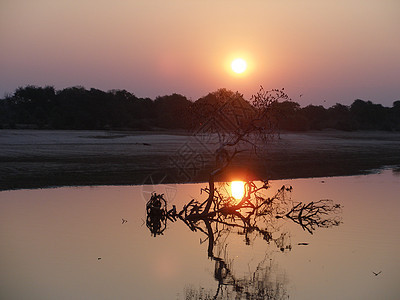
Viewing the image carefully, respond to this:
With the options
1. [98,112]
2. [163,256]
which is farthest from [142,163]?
[98,112]

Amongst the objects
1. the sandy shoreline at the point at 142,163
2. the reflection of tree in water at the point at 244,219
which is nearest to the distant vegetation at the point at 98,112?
the sandy shoreline at the point at 142,163

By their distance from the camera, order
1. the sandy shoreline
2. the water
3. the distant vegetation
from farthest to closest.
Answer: the distant vegetation → the sandy shoreline → the water

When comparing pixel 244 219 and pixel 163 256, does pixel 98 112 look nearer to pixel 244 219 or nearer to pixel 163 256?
pixel 244 219

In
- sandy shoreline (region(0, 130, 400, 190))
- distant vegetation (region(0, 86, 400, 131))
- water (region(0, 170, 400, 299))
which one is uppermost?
distant vegetation (region(0, 86, 400, 131))

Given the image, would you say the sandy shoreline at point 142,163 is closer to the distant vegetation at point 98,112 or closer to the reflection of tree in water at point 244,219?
the reflection of tree in water at point 244,219

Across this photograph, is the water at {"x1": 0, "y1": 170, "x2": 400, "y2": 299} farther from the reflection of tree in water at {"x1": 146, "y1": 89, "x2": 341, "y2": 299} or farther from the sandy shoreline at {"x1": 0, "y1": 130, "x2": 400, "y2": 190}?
the sandy shoreline at {"x1": 0, "y1": 130, "x2": 400, "y2": 190}

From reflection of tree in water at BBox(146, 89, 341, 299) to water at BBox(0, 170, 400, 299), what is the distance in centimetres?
13

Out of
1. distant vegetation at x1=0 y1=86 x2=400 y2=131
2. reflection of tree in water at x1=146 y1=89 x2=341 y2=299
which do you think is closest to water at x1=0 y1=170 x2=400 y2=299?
reflection of tree in water at x1=146 y1=89 x2=341 y2=299

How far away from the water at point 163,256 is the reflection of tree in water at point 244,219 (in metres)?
0.13

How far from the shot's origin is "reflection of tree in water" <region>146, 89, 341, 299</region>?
11836mm

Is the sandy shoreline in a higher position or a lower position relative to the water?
higher

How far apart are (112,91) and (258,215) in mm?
85207

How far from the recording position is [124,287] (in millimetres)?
11297

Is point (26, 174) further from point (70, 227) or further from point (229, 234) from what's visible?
point (229, 234)
